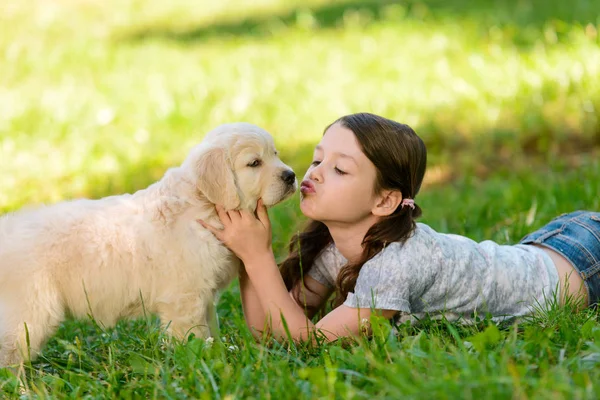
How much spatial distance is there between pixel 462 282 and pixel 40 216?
1.96 m

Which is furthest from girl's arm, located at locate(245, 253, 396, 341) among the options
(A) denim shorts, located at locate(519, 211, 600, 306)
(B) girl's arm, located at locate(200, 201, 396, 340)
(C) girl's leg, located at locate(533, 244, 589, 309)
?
(A) denim shorts, located at locate(519, 211, 600, 306)

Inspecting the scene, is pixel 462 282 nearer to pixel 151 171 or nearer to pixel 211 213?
pixel 211 213

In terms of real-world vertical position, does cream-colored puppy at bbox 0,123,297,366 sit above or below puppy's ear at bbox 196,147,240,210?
below

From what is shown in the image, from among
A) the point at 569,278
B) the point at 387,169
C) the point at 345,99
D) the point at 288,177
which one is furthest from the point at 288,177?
the point at 345,99

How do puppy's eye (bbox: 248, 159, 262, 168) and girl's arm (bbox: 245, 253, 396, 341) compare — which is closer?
girl's arm (bbox: 245, 253, 396, 341)

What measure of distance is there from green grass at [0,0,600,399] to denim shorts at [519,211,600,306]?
1.73 feet

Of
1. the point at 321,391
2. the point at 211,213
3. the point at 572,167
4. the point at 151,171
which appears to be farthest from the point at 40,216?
the point at 572,167

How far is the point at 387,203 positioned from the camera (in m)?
3.56

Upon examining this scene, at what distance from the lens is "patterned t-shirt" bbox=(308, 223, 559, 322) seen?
336 centimetres

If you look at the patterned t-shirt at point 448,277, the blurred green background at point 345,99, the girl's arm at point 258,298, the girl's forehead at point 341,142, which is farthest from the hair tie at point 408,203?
the blurred green background at point 345,99

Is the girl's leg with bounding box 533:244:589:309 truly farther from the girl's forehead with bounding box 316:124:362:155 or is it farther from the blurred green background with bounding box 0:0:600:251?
the girl's forehead with bounding box 316:124:362:155

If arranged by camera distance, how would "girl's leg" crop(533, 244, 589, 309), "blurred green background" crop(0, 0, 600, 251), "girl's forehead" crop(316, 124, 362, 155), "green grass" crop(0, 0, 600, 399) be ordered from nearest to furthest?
1. "green grass" crop(0, 0, 600, 399)
2. "girl's forehead" crop(316, 124, 362, 155)
3. "girl's leg" crop(533, 244, 589, 309)
4. "blurred green background" crop(0, 0, 600, 251)

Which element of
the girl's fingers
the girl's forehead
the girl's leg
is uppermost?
the girl's forehead

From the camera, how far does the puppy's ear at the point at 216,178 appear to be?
11.4 ft
